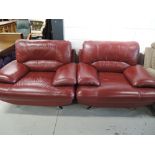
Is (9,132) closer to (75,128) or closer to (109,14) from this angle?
(75,128)

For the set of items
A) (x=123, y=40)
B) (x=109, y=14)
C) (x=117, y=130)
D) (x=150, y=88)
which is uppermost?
(x=109, y=14)

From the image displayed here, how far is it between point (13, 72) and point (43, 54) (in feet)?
1.74

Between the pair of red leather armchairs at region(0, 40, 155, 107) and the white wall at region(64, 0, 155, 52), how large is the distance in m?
0.27

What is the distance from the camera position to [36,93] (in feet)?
6.94

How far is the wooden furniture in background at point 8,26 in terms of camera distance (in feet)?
16.3

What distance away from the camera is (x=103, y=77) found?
241cm

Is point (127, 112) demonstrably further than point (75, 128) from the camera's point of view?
Yes

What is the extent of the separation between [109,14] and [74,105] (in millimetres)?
1431

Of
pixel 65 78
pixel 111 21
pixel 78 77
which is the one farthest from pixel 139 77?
pixel 111 21

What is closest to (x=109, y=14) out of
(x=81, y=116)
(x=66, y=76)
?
(x=66, y=76)

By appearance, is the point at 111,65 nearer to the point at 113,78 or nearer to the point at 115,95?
the point at 113,78

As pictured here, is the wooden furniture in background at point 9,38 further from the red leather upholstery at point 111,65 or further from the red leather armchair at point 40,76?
the red leather upholstery at point 111,65

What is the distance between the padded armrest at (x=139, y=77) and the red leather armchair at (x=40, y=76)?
0.71 m

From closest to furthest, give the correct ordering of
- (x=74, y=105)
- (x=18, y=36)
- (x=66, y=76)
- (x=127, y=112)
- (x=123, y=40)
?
(x=66, y=76), (x=127, y=112), (x=74, y=105), (x=123, y=40), (x=18, y=36)
